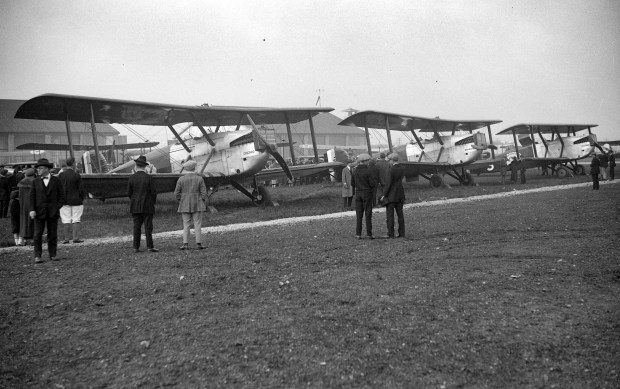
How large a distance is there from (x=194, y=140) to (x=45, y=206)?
11680 mm

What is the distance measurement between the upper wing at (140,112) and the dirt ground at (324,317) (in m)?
8.62

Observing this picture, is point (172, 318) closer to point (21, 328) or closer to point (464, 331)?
point (21, 328)

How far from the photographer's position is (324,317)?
15.3 ft

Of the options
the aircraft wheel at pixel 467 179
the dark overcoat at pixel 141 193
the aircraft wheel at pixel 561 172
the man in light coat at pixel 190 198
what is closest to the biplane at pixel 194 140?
the dark overcoat at pixel 141 193

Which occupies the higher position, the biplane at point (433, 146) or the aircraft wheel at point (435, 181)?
the biplane at point (433, 146)

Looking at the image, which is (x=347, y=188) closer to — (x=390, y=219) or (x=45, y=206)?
(x=390, y=219)

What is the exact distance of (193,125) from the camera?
19203 millimetres

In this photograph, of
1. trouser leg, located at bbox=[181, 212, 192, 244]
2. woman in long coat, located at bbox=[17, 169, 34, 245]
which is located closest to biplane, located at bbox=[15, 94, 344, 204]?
woman in long coat, located at bbox=[17, 169, 34, 245]

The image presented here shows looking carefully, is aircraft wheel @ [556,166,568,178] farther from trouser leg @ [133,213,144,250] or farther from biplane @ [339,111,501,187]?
trouser leg @ [133,213,144,250]

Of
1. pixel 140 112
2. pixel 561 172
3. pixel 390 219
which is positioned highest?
pixel 140 112

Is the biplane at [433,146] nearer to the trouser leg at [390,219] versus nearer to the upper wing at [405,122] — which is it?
the upper wing at [405,122]

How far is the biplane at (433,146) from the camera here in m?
25.7

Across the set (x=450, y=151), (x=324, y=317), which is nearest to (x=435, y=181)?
(x=450, y=151)

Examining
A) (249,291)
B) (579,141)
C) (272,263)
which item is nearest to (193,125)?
(272,263)
